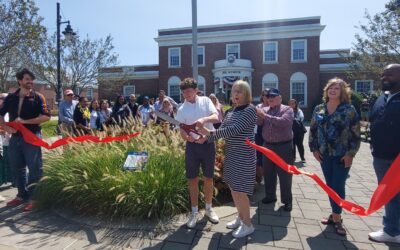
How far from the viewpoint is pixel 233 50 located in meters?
34.0

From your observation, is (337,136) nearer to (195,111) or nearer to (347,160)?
(347,160)

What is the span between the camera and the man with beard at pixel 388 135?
362 centimetres

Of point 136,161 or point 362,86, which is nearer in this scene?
point 136,161

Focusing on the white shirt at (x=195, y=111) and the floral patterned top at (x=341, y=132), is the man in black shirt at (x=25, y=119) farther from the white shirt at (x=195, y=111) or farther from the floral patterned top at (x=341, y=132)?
the floral patterned top at (x=341, y=132)

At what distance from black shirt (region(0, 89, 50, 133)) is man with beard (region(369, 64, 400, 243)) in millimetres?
4866

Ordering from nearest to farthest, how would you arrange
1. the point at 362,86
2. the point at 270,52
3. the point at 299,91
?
the point at 362,86 → the point at 299,91 → the point at 270,52

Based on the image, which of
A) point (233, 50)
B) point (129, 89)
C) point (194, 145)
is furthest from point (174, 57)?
point (194, 145)

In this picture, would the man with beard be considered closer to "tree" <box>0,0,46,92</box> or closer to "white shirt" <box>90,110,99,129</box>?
"white shirt" <box>90,110,99,129</box>

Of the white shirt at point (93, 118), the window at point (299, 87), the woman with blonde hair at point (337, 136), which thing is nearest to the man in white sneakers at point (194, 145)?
the woman with blonde hair at point (337, 136)

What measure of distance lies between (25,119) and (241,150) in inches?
139

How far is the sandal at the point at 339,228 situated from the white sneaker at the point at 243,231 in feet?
3.65

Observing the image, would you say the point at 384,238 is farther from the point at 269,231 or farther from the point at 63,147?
the point at 63,147

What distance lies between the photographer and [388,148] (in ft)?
12.1

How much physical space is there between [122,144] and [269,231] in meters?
2.93
